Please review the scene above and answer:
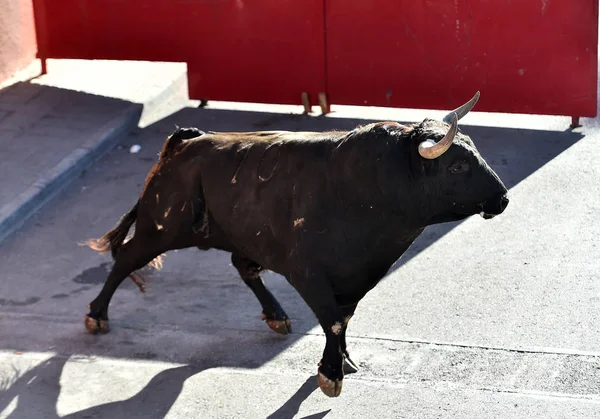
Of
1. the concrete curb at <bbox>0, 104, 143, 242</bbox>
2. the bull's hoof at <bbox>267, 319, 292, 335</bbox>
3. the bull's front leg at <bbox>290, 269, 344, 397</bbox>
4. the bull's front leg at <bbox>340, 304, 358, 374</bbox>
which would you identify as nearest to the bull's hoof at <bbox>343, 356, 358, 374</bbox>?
the bull's front leg at <bbox>340, 304, 358, 374</bbox>

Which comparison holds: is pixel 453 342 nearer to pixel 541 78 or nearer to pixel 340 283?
pixel 340 283

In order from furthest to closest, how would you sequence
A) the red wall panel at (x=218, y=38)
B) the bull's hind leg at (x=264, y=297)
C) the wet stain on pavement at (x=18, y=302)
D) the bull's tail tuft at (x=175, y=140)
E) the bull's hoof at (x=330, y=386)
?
the red wall panel at (x=218, y=38) < the wet stain on pavement at (x=18, y=302) < the bull's hind leg at (x=264, y=297) < the bull's tail tuft at (x=175, y=140) < the bull's hoof at (x=330, y=386)

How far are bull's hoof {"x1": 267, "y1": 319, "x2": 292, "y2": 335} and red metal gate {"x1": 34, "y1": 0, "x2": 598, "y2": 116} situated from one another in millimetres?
4371

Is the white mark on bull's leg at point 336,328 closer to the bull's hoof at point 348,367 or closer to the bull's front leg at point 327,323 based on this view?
the bull's front leg at point 327,323

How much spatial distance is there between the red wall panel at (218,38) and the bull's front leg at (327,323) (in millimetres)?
5316

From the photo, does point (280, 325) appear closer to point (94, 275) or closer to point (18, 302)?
point (94, 275)

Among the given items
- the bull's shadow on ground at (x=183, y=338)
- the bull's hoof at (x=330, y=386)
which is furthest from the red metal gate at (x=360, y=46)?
the bull's hoof at (x=330, y=386)

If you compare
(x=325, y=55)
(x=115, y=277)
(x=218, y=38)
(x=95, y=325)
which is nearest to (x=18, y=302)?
(x=95, y=325)

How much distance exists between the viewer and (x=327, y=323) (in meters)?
5.42

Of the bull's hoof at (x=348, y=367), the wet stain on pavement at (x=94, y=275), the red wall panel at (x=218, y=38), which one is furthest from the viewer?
the red wall panel at (x=218, y=38)

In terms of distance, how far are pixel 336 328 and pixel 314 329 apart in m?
1.23

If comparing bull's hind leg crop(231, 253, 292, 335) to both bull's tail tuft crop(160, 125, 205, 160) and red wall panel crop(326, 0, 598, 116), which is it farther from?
red wall panel crop(326, 0, 598, 116)

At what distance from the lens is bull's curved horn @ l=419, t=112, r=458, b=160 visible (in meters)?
4.83

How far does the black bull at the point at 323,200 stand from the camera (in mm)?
5098
